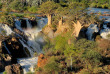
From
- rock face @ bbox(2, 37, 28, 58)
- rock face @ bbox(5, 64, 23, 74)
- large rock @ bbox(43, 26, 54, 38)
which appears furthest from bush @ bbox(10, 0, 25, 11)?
rock face @ bbox(5, 64, 23, 74)

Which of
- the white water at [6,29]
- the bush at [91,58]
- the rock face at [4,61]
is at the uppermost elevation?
the white water at [6,29]

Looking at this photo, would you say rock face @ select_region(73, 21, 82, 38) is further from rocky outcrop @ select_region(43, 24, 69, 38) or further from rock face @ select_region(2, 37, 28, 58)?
rock face @ select_region(2, 37, 28, 58)

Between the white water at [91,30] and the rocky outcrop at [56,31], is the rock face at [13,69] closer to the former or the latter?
the rocky outcrop at [56,31]

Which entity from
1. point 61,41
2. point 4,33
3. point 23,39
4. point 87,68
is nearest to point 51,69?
point 87,68

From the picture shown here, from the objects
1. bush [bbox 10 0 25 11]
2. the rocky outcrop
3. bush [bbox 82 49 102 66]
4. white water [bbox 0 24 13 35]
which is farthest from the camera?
bush [bbox 10 0 25 11]

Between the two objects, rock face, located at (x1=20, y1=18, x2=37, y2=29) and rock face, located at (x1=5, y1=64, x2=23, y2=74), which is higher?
rock face, located at (x1=20, y1=18, x2=37, y2=29)

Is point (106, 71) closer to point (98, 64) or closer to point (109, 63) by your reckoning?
point (98, 64)

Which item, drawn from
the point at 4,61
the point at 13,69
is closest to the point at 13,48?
the point at 4,61

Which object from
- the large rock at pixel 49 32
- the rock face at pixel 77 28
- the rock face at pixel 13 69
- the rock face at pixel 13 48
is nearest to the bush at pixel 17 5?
the large rock at pixel 49 32

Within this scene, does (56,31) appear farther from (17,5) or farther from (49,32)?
(17,5)

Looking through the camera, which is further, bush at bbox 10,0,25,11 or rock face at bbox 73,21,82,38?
bush at bbox 10,0,25,11

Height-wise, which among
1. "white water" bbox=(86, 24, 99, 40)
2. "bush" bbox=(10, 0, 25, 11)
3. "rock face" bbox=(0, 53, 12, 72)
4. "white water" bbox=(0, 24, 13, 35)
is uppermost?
"bush" bbox=(10, 0, 25, 11)

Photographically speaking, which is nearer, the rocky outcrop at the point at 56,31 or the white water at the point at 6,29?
the rocky outcrop at the point at 56,31
